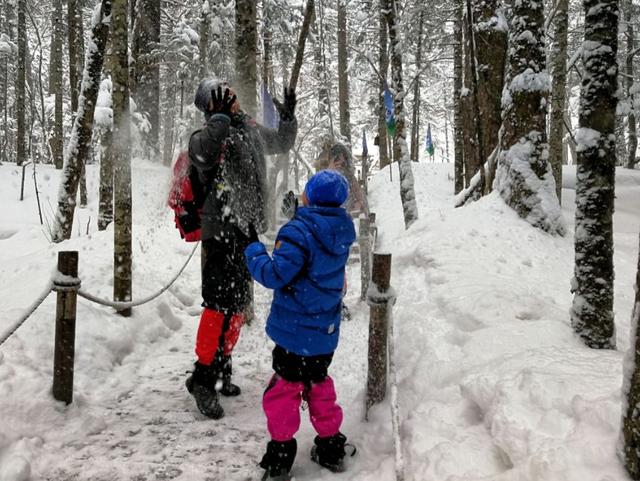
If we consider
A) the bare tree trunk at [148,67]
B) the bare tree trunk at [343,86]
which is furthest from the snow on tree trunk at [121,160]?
the bare tree trunk at [343,86]

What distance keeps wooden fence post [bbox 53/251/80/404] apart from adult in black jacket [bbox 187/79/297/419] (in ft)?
2.97

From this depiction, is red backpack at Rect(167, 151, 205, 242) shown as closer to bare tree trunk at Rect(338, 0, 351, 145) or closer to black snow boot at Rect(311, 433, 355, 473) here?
black snow boot at Rect(311, 433, 355, 473)

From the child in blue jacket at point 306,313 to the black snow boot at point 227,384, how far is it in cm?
116

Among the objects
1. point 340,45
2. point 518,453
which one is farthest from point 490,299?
point 340,45

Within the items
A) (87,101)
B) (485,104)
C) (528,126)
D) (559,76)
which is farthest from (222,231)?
(559,76)

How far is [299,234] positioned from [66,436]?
7.10 ft

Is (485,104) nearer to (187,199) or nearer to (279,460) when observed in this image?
(187,199)

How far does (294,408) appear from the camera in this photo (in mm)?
A: 2982

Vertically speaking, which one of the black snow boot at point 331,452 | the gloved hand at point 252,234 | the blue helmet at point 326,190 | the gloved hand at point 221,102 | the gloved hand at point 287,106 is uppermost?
the gloved hand at point 287,106

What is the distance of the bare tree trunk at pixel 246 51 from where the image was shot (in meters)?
6.58

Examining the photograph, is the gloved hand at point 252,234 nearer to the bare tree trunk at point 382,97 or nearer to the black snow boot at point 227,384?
the black snow boot at point 227,384

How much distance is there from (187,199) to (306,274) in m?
1.46

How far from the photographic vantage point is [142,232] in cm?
909

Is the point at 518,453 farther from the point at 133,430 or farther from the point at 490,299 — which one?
the point at 133,430
